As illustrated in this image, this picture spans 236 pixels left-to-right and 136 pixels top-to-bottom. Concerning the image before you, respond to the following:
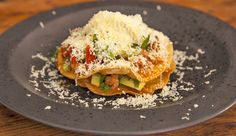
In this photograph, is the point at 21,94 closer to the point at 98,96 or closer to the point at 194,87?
the point at 98,96

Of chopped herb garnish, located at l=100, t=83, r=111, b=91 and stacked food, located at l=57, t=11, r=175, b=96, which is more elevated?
stacked food, located at l=57, t=11, r=175, b=96

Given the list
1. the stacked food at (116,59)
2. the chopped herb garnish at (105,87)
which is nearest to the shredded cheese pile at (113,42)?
the stacked food at (116,59)

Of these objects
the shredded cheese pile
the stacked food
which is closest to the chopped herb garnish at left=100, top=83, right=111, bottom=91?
the stacked food

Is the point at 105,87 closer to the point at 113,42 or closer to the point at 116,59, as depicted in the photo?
the point at 116,59

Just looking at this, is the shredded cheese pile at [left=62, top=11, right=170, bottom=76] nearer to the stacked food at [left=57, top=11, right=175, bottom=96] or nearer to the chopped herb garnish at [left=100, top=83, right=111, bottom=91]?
the stacked food at [left=57, top=11, right=175, bottom=96]

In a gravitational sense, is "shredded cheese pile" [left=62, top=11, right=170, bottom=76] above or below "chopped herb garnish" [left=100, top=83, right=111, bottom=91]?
above

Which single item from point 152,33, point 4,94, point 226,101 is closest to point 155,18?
point 152,33

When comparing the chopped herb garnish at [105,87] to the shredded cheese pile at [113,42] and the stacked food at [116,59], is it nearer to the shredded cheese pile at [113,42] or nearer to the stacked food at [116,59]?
the stacked food at [116,59]

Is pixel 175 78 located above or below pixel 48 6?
below
